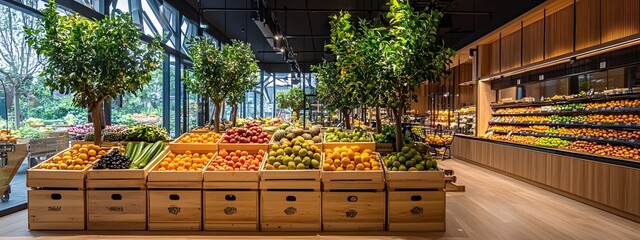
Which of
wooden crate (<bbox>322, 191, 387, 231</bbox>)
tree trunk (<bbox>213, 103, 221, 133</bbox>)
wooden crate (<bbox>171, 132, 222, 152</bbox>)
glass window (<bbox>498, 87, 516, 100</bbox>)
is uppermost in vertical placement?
glass window (<bbox>498, 87, 516, 100</bbox>)

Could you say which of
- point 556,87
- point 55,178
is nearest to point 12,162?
point 55,178

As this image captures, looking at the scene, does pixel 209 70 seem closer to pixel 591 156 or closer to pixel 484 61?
pixel 591 156

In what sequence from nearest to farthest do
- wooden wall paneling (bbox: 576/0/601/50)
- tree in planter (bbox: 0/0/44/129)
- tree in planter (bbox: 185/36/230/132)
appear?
tree in planter (bbox: 0/0/44/129), wooden wall paneling (bbox: 576/0/601/50), tree in planter (bbox: 185/36/230/132)

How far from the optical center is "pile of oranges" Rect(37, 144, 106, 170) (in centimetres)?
428

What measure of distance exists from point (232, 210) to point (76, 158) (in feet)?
6.07

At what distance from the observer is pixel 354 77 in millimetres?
5504

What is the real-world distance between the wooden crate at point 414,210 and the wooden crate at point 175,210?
1.97 metres

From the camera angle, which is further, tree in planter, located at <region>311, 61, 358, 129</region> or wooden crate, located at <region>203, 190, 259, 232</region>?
tree in planter, located at <region>311, 61, 358, 129</region>

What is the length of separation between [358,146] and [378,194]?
0.97 meters

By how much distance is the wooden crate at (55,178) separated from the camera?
163 inches

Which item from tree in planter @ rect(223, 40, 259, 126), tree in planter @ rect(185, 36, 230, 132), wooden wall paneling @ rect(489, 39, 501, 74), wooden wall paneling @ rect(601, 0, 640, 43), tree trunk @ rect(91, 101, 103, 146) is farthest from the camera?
wooden wall paneling @ rect(489, 39, 501, 74)

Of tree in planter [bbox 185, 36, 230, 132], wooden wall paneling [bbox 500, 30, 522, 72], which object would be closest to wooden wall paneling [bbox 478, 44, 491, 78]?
wooden wall paneling [bbox 500, 30, 522, 72]

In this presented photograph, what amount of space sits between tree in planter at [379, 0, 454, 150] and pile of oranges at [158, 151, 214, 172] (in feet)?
7.42

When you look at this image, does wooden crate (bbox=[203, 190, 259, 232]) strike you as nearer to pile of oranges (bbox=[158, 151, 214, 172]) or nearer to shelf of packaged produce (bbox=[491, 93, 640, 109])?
pile of oranges (bbox=[158, 151, 214, 172])
